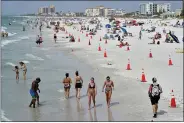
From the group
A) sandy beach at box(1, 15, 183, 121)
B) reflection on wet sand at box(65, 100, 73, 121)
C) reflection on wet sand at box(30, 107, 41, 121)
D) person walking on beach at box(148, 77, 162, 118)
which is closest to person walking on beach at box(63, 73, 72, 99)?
sandy beach at box(1, 15, 183, 121)

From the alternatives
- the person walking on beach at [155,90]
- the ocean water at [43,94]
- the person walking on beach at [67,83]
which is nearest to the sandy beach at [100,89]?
the ocean water at [43,94]

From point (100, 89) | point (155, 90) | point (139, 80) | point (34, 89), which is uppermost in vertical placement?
point (155, 90)

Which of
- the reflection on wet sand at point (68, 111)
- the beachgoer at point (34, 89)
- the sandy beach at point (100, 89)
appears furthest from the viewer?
the beachgoer at point (34, 89)

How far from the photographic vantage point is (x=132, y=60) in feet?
79.6

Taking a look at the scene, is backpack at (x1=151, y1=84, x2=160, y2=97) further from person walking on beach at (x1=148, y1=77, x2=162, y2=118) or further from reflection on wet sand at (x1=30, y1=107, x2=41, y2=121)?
reflection on wet sand at (x1=30, y1=107, x2=41, y2=121)

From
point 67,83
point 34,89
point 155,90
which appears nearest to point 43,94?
point 67,83

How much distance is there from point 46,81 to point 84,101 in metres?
4.84

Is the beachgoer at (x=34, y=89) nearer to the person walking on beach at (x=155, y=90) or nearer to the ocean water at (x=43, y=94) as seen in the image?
the ocean water at (x=43, y=94)

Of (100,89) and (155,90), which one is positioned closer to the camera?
(155,90)

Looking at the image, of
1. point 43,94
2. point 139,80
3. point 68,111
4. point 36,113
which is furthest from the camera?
point 139,80

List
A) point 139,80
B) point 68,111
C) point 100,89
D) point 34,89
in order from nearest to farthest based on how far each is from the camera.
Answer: point 68,111, point 34,89, point 100,89, point 139,80

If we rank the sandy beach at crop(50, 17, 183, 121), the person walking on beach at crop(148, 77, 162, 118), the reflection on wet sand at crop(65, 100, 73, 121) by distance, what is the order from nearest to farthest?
the person walking on beach at crop(148, 77, 162, 118) → the reflection on wet sand at crop(65, 100, 73, 121) → the sandy beach at crop(50, 17, 183, 121)

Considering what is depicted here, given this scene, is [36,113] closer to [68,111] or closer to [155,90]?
[68,111]

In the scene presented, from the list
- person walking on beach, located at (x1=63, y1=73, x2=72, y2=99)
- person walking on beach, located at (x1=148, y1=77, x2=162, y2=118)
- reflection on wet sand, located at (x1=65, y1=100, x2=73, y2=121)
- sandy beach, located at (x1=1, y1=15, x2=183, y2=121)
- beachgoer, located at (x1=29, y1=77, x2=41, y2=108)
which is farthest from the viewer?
person walking on beach, located at (x1=63, y1=73, x2=72, y2=99)
